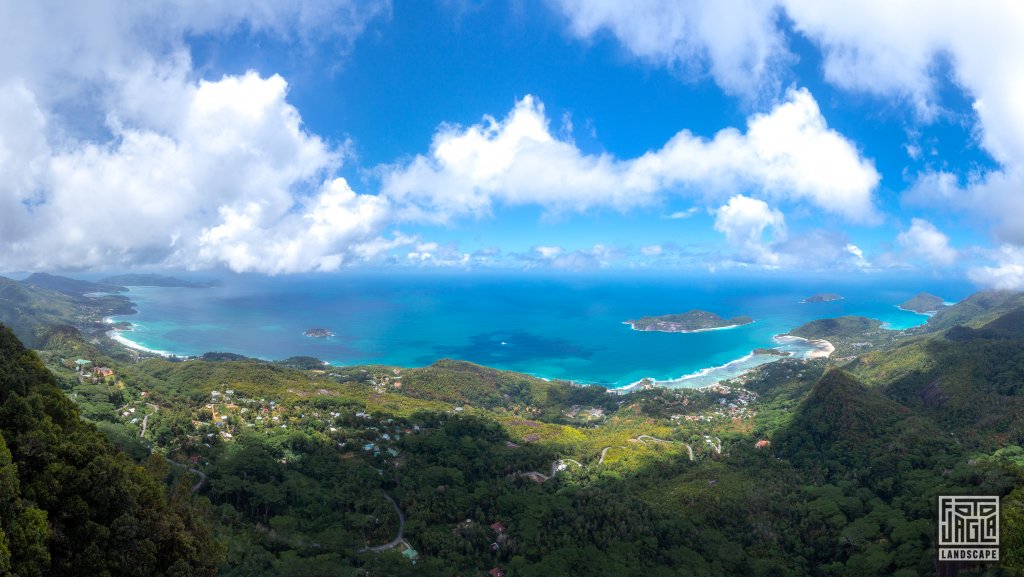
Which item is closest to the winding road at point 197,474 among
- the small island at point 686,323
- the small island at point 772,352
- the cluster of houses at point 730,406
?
the cluster of houses at point 730,406

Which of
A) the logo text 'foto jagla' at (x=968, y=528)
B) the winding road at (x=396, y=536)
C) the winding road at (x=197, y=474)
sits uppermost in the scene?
the logo text 'foto jagla' at (x=968, y=528)

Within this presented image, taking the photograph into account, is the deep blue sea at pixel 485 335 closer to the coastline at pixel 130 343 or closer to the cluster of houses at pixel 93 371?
the coastline at pixel 130 343

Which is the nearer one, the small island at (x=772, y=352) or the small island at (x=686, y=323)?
the small island at (x=772, y=352)

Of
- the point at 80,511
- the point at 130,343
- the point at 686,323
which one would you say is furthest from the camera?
the point at 686,323

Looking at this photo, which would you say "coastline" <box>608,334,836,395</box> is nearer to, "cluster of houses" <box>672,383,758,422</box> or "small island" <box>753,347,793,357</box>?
"small island" <box>753,347,793,357</box>

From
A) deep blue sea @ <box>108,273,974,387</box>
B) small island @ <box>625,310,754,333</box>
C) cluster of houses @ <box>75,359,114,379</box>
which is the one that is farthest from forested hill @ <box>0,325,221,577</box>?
small island @ <box>625,310,754,333</box>

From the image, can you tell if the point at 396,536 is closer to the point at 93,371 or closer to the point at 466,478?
the point at 466,478

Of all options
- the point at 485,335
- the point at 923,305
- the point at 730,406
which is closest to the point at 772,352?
the point at 730,406
